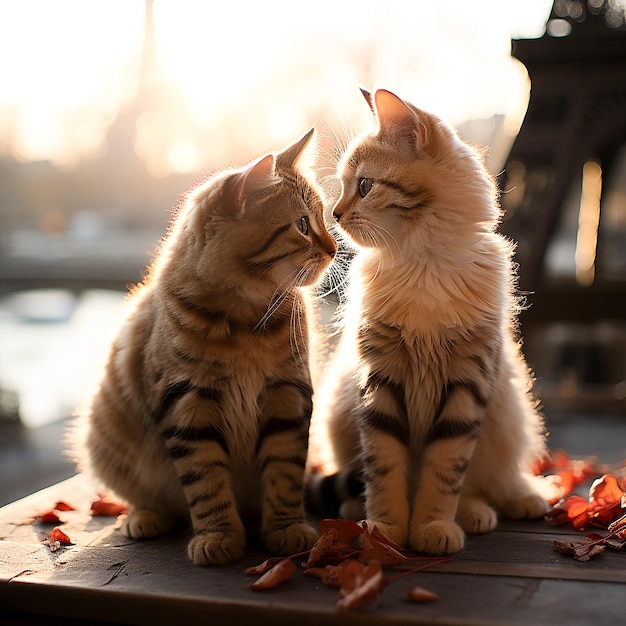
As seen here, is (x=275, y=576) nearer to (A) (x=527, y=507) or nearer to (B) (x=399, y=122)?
(A) (x=527, y=507)

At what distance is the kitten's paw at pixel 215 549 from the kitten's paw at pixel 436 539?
441 millimetres

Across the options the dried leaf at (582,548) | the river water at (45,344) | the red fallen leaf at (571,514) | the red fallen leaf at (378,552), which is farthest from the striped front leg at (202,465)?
the river water at (45,344)

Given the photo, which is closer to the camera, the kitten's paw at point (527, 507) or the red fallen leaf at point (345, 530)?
the red fallen leaf at point (345, 530)

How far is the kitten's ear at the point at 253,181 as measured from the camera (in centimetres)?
172

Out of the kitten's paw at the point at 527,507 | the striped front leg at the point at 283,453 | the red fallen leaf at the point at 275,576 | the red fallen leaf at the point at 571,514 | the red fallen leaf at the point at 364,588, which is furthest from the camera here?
the kitten's paw at the point at 527,507

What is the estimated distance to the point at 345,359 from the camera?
212 cm

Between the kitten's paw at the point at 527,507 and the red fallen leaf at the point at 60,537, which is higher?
the red fallen leaf at the point at 60,537

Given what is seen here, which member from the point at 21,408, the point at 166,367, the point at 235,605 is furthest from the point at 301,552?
the point at 21,408

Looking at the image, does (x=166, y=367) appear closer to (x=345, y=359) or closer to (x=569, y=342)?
(x=345, y=359)

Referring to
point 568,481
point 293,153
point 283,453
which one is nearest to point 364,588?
point 283,453

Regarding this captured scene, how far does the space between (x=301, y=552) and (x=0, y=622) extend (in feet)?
2.42

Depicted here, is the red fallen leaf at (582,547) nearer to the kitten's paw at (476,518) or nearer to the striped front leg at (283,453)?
the kitten's paw at (476,518)

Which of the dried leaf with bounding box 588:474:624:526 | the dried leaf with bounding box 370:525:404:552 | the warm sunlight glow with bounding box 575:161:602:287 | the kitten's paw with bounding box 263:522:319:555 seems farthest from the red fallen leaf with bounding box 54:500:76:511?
the warm sunlight glow with bounding box 575:161:602:287

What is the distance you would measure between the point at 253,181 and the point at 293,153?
24 centimetres
